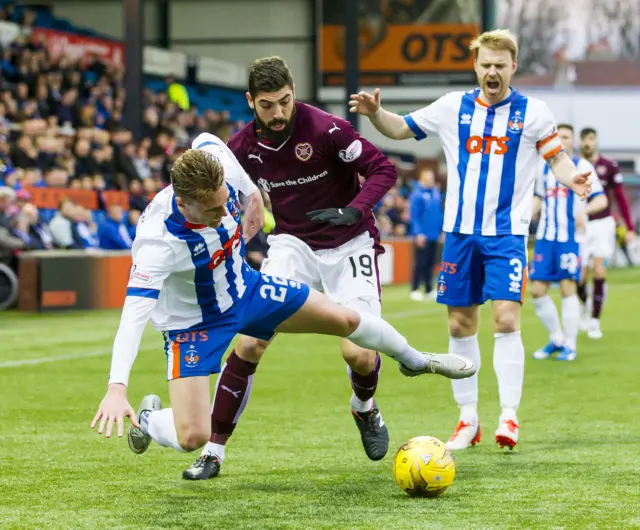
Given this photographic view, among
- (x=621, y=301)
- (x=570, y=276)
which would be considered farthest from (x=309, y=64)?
(x=570, y=276)

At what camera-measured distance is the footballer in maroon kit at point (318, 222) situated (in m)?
5.74

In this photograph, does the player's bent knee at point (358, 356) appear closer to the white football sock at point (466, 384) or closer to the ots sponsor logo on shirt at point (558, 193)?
the white football sock at point (466, 384)

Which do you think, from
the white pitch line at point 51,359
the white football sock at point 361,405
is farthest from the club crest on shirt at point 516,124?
the white pitch line at point 51,359

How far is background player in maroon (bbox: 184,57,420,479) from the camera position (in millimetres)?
5738

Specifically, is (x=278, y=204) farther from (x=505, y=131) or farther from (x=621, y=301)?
(x=621, y=301)

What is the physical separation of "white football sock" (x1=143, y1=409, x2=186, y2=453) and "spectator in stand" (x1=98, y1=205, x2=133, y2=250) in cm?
1215

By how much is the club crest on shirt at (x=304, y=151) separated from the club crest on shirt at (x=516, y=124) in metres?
1.05

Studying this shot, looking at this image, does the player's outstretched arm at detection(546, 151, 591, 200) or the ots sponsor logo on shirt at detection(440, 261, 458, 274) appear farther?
the ots sponsor logo on shirt at detection(440, 261, 458, 274)

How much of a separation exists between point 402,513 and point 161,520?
2.95 ft

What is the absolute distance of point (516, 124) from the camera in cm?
614

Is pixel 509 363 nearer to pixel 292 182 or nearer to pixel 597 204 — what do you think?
pixel 292 182

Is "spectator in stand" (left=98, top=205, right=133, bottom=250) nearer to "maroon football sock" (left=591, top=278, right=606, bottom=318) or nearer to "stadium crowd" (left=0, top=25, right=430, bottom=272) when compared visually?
"stadium crowd" (left=0, top=25, right=430, bottom=272)

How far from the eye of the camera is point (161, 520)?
4.57 metres

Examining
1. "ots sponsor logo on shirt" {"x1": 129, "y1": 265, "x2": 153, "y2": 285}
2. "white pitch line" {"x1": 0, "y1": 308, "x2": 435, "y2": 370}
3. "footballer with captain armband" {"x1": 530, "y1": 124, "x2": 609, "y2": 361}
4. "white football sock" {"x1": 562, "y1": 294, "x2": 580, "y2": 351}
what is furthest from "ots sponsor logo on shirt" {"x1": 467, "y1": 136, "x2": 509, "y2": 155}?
"white pitch line" {"x1": 0, "y1": 308, "x2": 435, "y2": 370}
